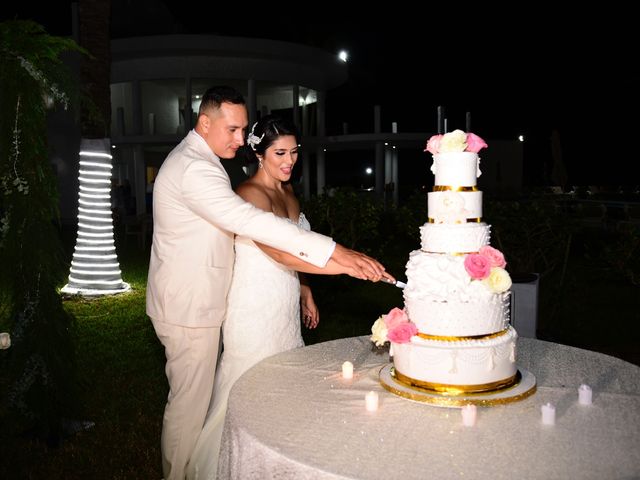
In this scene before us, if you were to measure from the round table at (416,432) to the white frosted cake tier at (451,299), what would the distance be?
342 mm

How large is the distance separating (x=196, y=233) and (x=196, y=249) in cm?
9

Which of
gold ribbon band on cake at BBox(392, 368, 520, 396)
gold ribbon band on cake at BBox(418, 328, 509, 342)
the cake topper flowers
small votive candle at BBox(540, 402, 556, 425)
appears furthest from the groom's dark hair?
small votive candle at BBox(540, 402, 556, 425)

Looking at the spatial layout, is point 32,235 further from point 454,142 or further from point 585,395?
point 585,395

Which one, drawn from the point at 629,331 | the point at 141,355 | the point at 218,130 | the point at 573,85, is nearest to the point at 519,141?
the point at 573,85

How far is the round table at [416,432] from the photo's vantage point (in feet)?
6.96

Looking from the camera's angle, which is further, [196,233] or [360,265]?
[196,233]

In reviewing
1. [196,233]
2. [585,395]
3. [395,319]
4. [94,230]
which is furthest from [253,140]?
[94,230]

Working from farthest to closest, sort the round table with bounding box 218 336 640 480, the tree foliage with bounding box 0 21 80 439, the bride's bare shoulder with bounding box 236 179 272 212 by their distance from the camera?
the bride's bare shoulder with bounding box 236 179 272 212 → the tree foliage with bounding box 0 21 80 439 → the round table with bounding box 218 336 640 480

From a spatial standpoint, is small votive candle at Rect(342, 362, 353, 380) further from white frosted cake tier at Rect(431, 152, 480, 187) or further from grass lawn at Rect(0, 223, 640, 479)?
grass lawn at Rect(0, 223, 640, 479)

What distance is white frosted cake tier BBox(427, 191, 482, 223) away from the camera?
279 cm

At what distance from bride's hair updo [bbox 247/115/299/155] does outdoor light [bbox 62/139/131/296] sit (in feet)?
25.2

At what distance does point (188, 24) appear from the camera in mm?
34062

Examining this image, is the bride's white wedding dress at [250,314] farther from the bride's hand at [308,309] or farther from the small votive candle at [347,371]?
the small votive candle at [347,371]

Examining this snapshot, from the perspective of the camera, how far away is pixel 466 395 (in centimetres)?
271
